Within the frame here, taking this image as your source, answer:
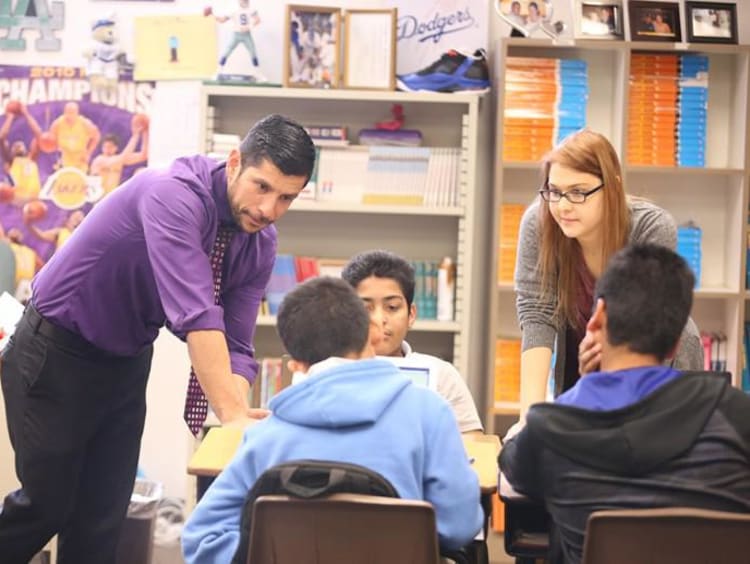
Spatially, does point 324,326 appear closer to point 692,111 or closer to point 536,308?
point 536,308

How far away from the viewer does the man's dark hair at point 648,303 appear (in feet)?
6.25

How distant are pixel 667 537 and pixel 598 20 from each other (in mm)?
2983

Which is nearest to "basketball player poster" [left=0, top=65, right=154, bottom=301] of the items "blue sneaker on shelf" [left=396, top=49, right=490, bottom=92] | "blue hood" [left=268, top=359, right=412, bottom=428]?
"blue sneaker on shelf" [left=396, top=49, right=490, bottom=92]

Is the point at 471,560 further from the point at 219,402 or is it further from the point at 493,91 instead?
the point at 493,91

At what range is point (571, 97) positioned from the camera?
427cm

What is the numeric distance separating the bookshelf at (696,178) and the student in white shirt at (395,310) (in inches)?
55.5

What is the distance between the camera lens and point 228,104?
451 cm

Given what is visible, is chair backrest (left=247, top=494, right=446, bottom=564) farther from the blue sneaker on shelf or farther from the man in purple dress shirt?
the blue sneaker on shelf

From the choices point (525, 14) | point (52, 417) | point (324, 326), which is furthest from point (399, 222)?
point (324, 326)

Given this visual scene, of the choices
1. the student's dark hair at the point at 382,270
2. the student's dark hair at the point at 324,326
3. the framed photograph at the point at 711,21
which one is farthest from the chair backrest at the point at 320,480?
the framed photograph at the point at 711,21

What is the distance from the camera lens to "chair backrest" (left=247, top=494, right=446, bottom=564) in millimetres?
1734

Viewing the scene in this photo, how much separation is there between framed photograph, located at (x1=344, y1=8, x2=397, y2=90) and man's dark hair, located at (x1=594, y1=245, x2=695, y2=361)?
240cm

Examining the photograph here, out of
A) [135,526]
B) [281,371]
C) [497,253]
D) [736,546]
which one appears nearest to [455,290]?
[497,253]

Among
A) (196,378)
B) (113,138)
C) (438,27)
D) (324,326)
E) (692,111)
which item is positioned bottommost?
(196,378)
